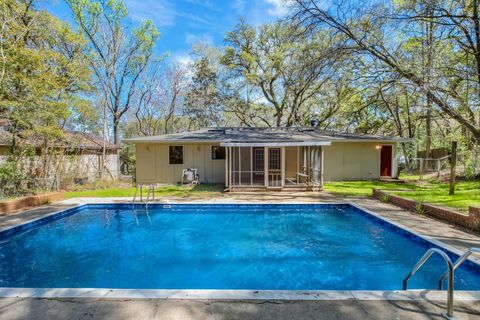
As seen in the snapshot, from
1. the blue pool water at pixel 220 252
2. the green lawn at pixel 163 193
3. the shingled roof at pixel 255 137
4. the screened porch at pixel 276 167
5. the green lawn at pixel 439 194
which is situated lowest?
the blue pool water at pixel 220 252

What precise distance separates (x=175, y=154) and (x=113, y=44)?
10.9 metres

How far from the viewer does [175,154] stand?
1429 cm

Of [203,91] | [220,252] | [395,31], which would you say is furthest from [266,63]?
[220,252]

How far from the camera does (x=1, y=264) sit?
507 cm

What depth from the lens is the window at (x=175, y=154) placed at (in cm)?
1427

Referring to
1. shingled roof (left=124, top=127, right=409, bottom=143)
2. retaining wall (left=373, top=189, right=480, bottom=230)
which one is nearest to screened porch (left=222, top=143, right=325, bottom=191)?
shingled roof (left=124, top=127, right=409, bottom=143)

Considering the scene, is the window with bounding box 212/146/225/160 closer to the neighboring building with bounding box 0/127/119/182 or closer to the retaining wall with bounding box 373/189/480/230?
the neighboring building with bounding box 0/127/119/182

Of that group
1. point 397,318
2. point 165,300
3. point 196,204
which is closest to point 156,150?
point 196,204

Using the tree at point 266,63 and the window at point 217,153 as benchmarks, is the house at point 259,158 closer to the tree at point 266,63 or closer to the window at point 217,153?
the window at point 217,153

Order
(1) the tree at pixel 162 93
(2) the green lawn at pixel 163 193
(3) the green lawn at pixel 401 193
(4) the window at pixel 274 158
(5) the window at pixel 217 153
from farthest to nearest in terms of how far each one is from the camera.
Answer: (1) the tree at pixel 162 93
(4) the window at pixel 274 158
(5) the window at pixel 217 153
(2) the green lawn at pixel 163 193
(3) the green lawn at pixel 401 193

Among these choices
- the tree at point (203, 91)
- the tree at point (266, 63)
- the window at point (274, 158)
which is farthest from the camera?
the tree at point (203, 91)

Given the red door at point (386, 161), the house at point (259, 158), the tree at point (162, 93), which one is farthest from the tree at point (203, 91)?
the red door at point (386, 161)

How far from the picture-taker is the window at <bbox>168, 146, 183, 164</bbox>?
14266 mm

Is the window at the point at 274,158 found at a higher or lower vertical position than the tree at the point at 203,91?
lower
